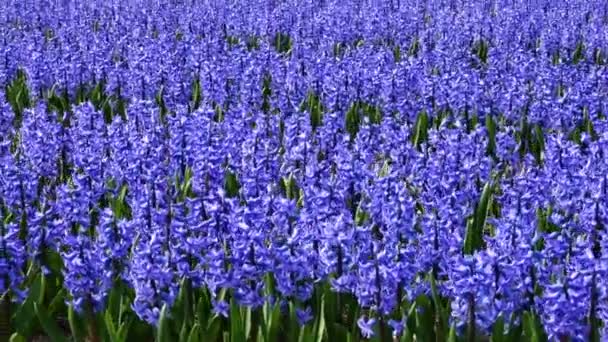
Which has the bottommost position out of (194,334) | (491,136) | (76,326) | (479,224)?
(194,334)

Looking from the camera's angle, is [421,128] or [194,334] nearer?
[194,334]

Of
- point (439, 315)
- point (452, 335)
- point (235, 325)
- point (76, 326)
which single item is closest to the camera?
point (452, 335)

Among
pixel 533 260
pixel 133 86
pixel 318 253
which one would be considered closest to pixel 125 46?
pixel 133 86

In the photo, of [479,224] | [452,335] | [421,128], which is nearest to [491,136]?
[421,128]

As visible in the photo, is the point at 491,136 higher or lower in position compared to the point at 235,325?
higher

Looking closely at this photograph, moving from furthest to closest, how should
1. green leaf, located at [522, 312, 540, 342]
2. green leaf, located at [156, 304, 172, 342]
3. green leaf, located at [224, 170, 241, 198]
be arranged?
green leaf, located at [224, 170, 241, 198], green leaf, located at [156, 304, 172, 342], green leaf, located at [522, 312, 540, 342]

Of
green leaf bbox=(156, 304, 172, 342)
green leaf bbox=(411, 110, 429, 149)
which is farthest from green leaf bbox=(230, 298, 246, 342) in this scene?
green leaf bbox=(411, 110, 429, 149)

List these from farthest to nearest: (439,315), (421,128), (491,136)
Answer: (421,128) → (491,136) → (439,315)

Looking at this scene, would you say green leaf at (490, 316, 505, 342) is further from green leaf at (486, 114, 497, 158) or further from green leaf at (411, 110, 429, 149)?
green leaf at (411, 110, 429, 149)

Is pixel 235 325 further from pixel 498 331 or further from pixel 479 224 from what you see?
pixel 479 224

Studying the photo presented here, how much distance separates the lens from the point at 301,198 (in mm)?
6277

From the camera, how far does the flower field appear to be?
15.1 feet

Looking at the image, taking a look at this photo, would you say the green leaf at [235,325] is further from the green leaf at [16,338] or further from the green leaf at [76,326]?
the green leaf at [16,338]

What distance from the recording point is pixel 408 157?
6914 millimetres
